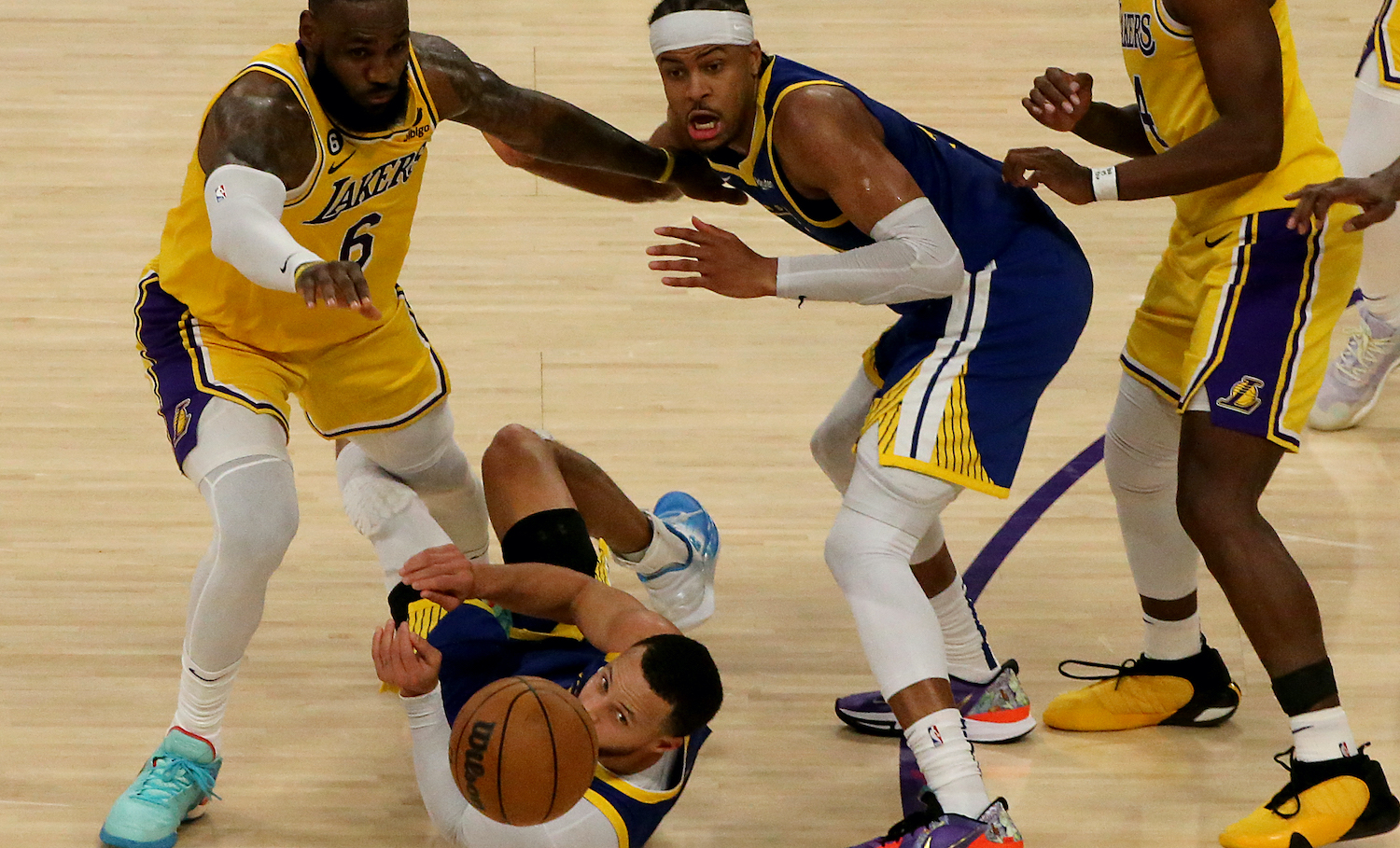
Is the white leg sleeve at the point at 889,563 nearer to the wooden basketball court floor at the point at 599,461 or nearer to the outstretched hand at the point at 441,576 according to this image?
the wooden basketball court floor at the point at 599,461

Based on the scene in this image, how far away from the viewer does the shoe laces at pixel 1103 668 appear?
13.8ft

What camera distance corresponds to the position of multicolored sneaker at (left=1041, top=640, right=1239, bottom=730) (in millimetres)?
4141

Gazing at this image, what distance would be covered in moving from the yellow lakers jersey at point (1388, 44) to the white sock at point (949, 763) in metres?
2.52

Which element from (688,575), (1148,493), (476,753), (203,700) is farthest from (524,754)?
(1148,493)

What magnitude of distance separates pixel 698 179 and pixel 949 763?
163 cm

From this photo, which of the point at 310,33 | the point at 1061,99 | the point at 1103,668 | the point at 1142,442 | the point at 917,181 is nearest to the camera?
the point at 310,33

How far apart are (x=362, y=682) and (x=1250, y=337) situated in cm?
235

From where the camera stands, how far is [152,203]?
6.78 m

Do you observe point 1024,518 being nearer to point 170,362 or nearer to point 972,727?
point 972,727

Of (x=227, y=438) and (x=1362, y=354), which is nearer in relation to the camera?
(x=227, y=438)

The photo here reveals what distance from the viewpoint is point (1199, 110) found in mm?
3658

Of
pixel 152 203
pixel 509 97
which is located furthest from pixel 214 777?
pixel 152 203

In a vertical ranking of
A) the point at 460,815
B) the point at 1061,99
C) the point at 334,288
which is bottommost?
the point at 460,815

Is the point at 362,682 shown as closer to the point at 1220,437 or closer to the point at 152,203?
the point at 1220,437
